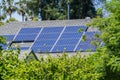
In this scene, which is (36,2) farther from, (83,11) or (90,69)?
(90,69)

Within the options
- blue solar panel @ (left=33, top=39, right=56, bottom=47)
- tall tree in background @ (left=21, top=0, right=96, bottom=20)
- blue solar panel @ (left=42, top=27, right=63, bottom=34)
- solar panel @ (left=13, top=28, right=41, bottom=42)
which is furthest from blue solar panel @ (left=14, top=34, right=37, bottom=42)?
tall tree in background @ (left=21, top=0, right=96, bottom=20)

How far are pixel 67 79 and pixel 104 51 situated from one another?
572 centimetres

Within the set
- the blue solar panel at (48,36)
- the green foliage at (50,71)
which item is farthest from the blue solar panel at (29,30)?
the green foliage at (50,71)

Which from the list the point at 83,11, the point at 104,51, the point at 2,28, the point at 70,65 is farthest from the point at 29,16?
the point at 70,65

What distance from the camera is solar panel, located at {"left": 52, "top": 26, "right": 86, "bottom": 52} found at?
32.5 meters

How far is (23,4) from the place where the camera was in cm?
6806

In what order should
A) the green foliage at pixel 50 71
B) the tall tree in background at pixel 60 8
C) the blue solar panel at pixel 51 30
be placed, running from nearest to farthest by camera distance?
the green foliage at pixel 50 71
the blue solar panel at pixel 51 30
the tall tree in background at pixel 60 8

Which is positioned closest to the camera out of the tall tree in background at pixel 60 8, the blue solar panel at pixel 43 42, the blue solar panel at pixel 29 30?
the blue solar panel at pixel 43 42

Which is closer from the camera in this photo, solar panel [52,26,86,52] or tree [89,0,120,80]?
tree [89,0,120,80]

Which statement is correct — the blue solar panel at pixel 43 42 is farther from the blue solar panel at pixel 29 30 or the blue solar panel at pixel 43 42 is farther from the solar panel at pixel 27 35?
the blue solar panel at pixel 29 30

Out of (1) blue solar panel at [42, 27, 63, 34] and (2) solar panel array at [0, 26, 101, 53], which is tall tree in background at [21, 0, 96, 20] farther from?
(2) solar panel array at [0, 26, 101, 53]

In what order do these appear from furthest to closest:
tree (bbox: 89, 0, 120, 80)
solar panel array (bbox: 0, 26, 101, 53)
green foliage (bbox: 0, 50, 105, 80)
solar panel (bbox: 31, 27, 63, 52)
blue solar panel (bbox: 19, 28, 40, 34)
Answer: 1. blue solar panel (bbox: 19, 28, 40, 34)
2. solar panel (bbox: 31, 27, 63, 52)
3. solar panel array (bbox: 0, 26, 101, 53)
4. tree (bbox: 89, 0, 120, 80)
5. green foliage (bbox: 0, 50, 105, 80)

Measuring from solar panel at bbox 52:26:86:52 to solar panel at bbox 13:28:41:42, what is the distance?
2.37 m

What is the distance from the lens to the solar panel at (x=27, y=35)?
35469 millimetres
